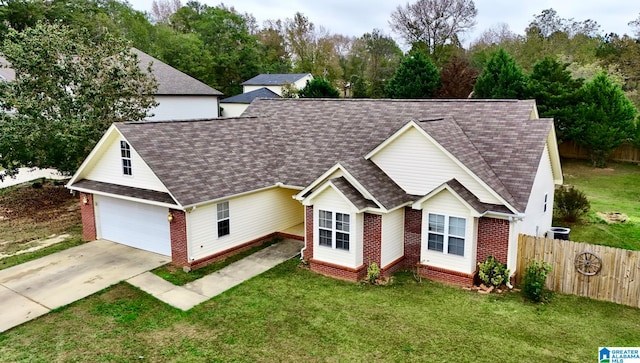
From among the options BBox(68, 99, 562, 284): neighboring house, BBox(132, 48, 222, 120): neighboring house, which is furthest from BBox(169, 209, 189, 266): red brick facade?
BBox(132, 48, 222, 120): neighboring house

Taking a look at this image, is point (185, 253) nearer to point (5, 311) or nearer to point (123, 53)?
point (5, 311)

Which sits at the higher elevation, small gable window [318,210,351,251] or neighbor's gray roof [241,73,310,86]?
neighbor's gray roof [241,73,310,86]

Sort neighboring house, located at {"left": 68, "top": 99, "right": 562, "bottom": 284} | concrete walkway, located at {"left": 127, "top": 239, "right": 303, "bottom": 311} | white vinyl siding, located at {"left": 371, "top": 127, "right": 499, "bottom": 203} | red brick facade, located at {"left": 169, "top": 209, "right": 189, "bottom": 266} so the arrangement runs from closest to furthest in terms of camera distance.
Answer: concrete walkway, located at {"left": 127, "top": 239, "right": 303, "bottom": 311} → neighboring house, located at {"left": 68, "top": 99, "right": 562, "bottom": 284} → white vinyl siding, located at {"left": 371, "top": 127, "right": 499, "bottom": 203} → red brick facade, located at {"left": 169, "top": 209, "right": 189, "bottom": 266}

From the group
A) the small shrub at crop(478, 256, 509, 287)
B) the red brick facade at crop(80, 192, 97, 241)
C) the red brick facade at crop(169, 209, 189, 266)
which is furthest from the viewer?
the red brick facade at crop(80, 192, 97, 241)

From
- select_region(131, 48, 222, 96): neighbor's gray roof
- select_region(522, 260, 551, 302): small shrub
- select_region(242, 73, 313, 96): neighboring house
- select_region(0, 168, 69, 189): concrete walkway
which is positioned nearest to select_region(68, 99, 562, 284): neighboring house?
select_region(522, 260, 551, 302): small shrub

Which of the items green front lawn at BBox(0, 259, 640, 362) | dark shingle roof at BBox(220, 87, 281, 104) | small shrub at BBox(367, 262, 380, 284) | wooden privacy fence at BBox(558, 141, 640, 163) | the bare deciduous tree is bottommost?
green front lawn at BBox(0, 259, 640, 362)

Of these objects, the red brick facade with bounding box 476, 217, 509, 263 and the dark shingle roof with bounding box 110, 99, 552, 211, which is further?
the dark shingle roof with bounding box 110, 99, 552, 211

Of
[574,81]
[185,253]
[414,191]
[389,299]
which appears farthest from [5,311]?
[574,81]

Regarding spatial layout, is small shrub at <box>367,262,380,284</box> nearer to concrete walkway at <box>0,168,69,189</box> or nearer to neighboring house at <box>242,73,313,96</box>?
concrete walkway at <box>0,168,69,189</box>
